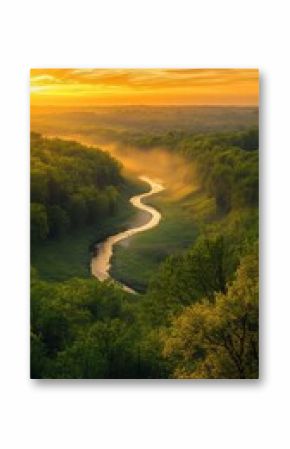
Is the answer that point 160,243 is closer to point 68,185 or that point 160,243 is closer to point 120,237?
point 120,237

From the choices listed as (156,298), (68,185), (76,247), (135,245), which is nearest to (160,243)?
(135,245)

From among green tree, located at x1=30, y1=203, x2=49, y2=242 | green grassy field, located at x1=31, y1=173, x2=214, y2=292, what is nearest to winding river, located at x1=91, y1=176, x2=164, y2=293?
green grassy field, located at x1=31, y1=173, x2=214, y2=292

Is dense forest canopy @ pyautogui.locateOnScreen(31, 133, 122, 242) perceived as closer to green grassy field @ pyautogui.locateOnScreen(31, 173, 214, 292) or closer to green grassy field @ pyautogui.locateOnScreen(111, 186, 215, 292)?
green grassy field @ pyautogui.locateOnScreen(31, 173, 214, 292)

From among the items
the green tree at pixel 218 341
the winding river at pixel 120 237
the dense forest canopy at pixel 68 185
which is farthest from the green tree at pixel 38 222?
the green tree at pixel 218 341

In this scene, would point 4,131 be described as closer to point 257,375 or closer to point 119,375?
A: point 119,375

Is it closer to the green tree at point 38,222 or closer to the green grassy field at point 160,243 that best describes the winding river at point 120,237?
the green grassy field at point 160,243
